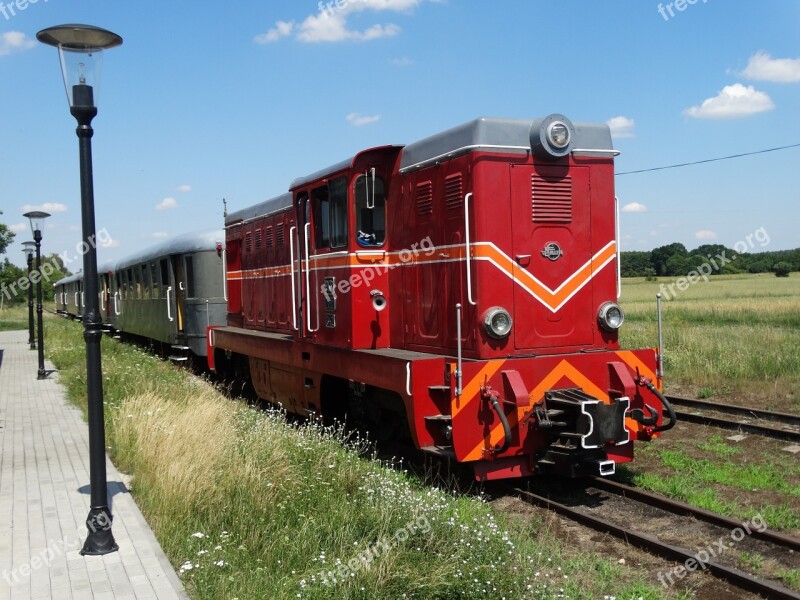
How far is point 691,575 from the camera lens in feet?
15.9

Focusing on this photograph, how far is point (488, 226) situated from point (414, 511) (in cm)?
275

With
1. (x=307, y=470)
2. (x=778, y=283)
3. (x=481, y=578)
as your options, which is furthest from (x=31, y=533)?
(x=778, y=283)

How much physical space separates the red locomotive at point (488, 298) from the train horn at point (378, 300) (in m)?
0.03

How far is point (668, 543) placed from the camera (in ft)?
17.9

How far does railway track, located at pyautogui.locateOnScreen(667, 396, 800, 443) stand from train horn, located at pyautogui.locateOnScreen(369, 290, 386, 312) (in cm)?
491

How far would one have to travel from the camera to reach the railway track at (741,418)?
8930 mm

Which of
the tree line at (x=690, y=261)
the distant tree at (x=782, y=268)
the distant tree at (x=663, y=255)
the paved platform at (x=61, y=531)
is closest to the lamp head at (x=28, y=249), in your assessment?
the paved platform at (x=61, y=531)

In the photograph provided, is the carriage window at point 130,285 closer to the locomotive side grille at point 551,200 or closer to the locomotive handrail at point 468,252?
the locomotive handrail at point 468,252

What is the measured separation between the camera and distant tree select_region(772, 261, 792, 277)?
2294 inches

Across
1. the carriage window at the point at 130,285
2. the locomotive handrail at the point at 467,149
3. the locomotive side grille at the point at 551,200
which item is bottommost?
the carriage window at the point at 130,285

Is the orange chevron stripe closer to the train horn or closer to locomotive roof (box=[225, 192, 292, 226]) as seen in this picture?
the train horn

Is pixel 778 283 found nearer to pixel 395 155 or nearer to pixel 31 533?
pixel 395 155
